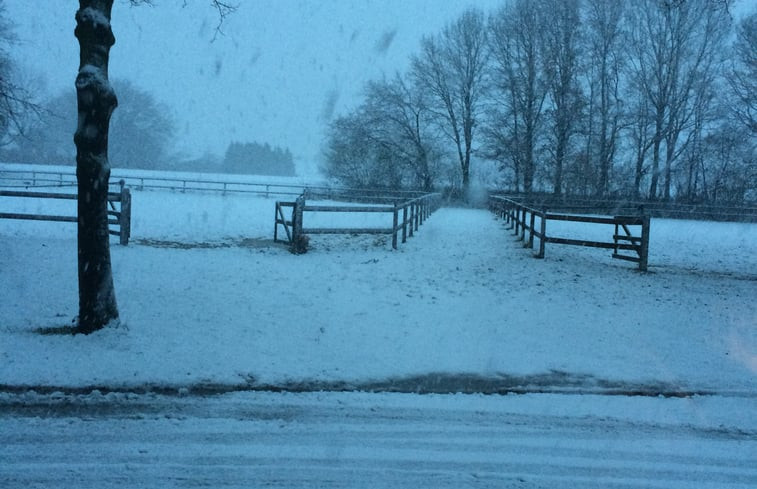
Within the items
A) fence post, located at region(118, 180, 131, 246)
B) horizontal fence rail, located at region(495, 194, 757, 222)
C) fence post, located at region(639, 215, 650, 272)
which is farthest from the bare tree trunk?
horizontal fence rail, located at region(495, 194, 757, 222)

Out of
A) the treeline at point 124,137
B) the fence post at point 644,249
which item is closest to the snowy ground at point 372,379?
the fence post at point 644,249

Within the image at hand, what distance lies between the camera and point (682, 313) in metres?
8.88

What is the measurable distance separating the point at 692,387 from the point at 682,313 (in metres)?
3.32

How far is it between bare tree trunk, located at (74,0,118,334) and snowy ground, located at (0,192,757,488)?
0.43 metres

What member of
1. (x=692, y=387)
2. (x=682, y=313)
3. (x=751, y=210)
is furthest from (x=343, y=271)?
(x=751, y=210)

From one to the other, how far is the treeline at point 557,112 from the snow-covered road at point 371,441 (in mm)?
39286

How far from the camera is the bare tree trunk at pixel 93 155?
20.9ft

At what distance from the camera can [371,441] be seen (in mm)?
4457

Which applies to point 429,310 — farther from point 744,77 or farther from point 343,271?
point 744,77

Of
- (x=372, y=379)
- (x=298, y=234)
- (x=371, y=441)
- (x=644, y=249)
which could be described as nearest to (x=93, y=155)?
(x=372, y=379)

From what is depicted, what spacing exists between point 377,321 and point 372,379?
1987 mm

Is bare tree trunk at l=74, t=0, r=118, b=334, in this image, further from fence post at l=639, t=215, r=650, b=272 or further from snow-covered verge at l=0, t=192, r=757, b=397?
fence post at l=639, t=215, r=650, b=272

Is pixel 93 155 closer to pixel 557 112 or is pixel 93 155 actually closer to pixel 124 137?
pixel 557 112

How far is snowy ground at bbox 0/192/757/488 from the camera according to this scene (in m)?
4.08
